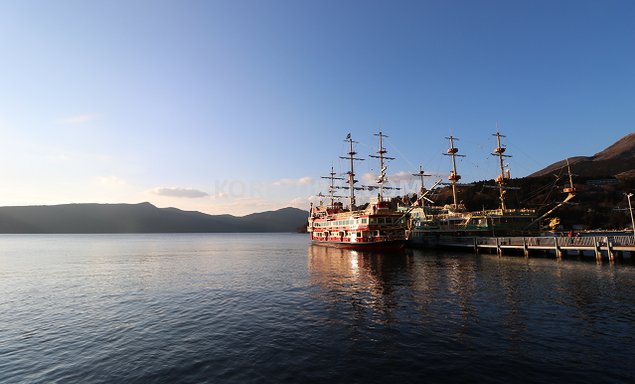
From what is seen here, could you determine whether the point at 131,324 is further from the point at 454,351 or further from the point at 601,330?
the point at 601,330

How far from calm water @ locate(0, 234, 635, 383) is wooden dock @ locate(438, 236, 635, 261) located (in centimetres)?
995

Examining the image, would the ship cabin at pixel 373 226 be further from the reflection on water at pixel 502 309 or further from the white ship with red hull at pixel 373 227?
the reflection on water at pixel 502 309

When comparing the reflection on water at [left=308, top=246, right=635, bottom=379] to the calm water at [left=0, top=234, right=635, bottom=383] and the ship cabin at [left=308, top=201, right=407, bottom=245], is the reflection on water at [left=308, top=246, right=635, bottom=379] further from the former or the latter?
the ship cabin at [left=308, top=201, right=407, bottom=245]

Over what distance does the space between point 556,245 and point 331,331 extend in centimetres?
4692

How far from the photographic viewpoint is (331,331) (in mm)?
19156

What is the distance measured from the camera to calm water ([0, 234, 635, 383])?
13703mm

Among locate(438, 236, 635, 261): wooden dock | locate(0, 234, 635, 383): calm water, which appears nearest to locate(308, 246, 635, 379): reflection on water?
locate(0, 234, 635, 383): calm water

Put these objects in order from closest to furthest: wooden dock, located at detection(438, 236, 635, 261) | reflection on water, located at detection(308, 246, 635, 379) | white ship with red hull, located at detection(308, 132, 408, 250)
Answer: reflection on water, located at detection(308, 246, 635, 379)
wooden dock, located at detection(438, 236, 635, 261)
white ship with red hull, located at detection(308, 132, 408, 250)

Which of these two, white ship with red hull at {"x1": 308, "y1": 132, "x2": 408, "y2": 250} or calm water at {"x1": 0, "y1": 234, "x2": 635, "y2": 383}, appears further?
white ship with red hull at {"x1": 308, "y1": 132, "x2": 408, "y2": 250}

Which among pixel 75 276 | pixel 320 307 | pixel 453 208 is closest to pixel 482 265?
pixel 320 307

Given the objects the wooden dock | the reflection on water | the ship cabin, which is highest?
the ship cabin

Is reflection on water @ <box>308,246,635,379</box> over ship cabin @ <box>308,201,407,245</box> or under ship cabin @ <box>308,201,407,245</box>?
under

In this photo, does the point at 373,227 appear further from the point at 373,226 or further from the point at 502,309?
the point at 502,309

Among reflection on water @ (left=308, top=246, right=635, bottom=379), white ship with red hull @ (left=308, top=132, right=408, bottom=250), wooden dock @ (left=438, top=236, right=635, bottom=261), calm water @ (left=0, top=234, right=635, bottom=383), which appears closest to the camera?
calm water @ (left=0, top=234, right=635, bottom=383)
